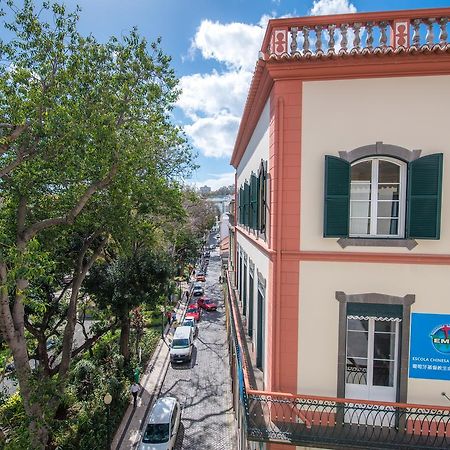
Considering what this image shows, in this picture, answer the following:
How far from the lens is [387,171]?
6.42 metres

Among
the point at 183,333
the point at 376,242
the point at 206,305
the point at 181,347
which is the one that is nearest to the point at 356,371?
the point at 376,242

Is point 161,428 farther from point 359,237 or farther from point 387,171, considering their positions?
point 387,171

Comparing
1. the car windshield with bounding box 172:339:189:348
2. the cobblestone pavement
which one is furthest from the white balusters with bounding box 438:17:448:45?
the car windshield with bounding box 172:339:189:348

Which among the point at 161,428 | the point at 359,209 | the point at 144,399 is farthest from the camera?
the point at 144,399

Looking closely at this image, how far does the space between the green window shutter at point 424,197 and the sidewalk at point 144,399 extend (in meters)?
14.5

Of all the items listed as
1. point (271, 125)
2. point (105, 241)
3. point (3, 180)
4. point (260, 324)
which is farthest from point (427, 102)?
point (105, 241)

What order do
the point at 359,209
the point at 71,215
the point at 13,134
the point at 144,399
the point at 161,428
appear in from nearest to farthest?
the point at 359,209
the point at 13,134
the point at 71,215
the point at 161,428
the point at 144,399

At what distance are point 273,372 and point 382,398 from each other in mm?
2221

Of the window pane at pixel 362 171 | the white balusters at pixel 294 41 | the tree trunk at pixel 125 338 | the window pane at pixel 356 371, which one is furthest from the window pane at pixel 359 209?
the tree trunk at pixel 125 338

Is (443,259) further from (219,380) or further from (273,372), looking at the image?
(219,380)

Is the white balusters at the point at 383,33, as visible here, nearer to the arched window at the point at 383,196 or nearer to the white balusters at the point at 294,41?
the white balusters at the point at 294,41

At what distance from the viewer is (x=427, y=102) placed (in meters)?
6.19

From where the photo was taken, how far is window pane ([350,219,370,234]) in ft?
21.5

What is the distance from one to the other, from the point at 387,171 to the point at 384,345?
11.4 feet
